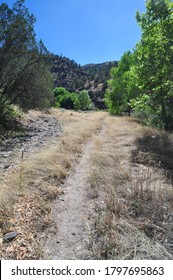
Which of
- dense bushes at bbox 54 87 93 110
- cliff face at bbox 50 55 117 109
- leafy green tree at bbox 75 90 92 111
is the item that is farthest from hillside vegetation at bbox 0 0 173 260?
cliff face at bbox 50 55 117 109

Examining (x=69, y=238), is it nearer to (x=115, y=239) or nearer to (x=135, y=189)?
(x=115, y=239)

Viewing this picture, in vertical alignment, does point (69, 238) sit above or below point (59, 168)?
below

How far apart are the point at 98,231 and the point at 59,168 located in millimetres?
3008

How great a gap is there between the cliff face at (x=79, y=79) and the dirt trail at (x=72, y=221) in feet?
335

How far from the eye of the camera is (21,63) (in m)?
16.0

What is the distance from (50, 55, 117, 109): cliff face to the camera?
116125 mm

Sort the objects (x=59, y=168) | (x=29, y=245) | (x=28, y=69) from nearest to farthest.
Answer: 1. (x=29, y=245)
2. (x=59, y=168)
3. (x=28, y=69)

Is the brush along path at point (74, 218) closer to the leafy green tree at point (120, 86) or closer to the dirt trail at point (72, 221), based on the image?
the dirt trail at point (72, 221)

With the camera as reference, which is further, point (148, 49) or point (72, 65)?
point (72, 65)

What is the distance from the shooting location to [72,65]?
173500 millimetres

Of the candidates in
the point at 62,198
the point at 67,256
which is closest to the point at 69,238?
the point at 67,256

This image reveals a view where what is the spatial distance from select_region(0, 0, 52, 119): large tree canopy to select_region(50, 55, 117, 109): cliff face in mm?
88624

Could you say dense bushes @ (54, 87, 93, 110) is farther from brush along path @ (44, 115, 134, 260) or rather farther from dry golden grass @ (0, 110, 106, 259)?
brush along path @ (44, 115, 134, 260)

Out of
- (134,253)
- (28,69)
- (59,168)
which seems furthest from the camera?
(28,69)
